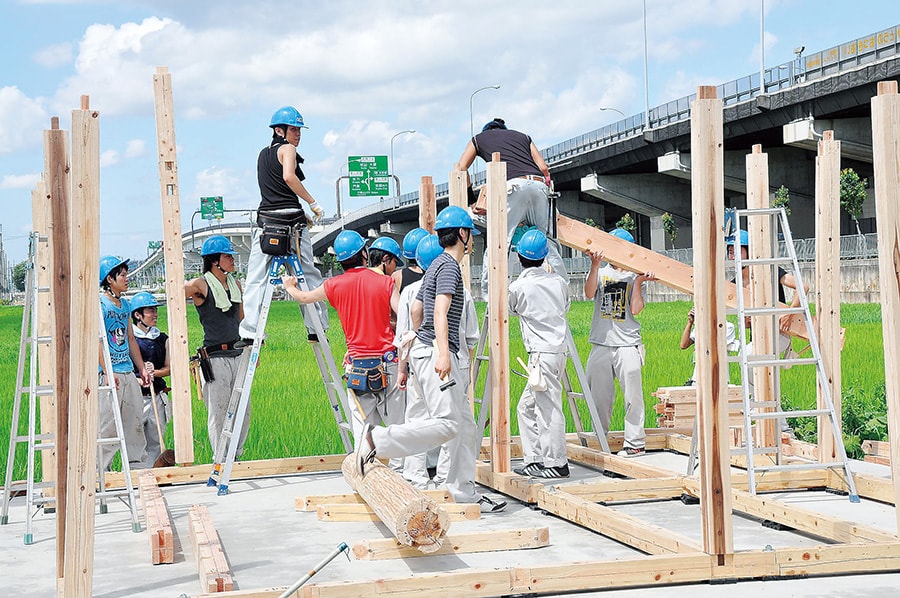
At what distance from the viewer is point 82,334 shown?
5574 mm

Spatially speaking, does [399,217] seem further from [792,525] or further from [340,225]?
[792,525]

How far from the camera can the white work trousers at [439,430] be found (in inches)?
329

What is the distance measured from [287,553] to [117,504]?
3.04m

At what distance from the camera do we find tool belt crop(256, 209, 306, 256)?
34.1ft

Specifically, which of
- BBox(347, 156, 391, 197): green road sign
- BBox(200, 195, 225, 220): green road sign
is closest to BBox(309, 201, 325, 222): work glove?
BBox(347, 156, 391, 197): green road sign

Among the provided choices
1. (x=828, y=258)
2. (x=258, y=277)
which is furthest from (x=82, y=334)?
(x=828, y=258)

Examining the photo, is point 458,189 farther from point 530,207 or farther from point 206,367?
point 206,367

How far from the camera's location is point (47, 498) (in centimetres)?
1003

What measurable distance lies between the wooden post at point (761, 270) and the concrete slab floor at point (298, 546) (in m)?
1.18

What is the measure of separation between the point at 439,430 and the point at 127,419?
384 centimetres

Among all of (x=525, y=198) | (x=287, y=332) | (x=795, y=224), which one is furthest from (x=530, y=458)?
(x=795, y=224)

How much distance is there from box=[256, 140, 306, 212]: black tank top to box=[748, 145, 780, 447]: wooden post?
4.15m

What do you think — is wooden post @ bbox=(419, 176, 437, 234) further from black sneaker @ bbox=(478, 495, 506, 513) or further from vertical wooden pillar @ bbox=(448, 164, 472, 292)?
black sneaker @ bbox=(478, 495, 506, 513)

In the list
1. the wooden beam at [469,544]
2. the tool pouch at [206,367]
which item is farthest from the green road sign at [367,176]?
the wooden beam at [469,544]
